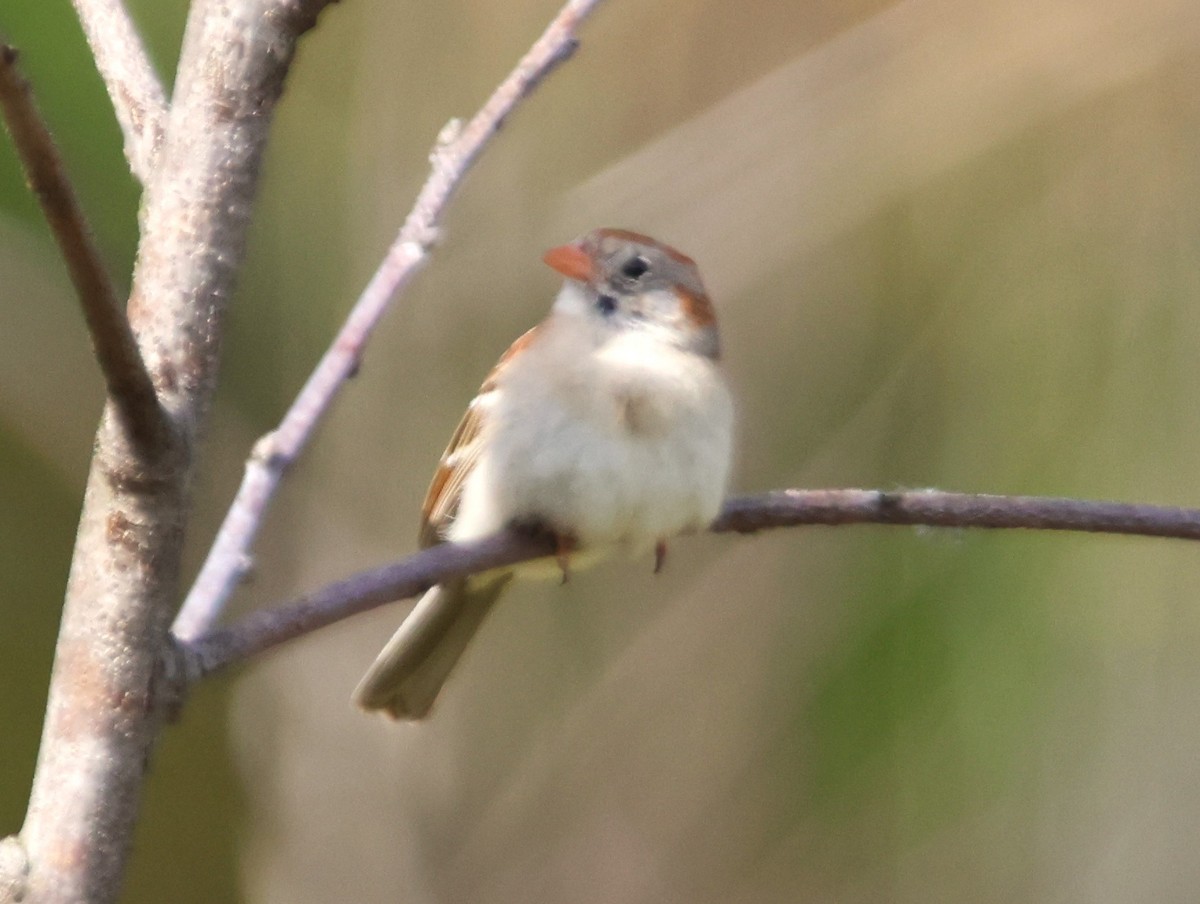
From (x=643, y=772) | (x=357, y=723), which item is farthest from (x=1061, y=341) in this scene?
(x=357, y=723)

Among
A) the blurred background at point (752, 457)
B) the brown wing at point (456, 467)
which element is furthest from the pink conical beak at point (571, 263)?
→ the blurred background at point (752, 457)

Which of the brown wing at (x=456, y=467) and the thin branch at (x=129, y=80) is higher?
the thin branch at (x=129, y=80)

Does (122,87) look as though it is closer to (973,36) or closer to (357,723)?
(357,723)

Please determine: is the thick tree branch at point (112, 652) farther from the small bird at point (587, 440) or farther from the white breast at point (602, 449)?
the white breast at point (602, 449)

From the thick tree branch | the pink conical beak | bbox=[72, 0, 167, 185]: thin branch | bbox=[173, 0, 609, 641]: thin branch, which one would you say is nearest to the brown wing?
the pink conical beak

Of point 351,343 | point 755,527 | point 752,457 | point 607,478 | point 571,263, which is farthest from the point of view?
point 752,457

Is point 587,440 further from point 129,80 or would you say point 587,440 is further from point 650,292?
point 129,80

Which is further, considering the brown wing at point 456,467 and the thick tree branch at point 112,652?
the brown wing at point 456,467

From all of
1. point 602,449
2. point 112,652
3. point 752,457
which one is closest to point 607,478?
point 602,449
